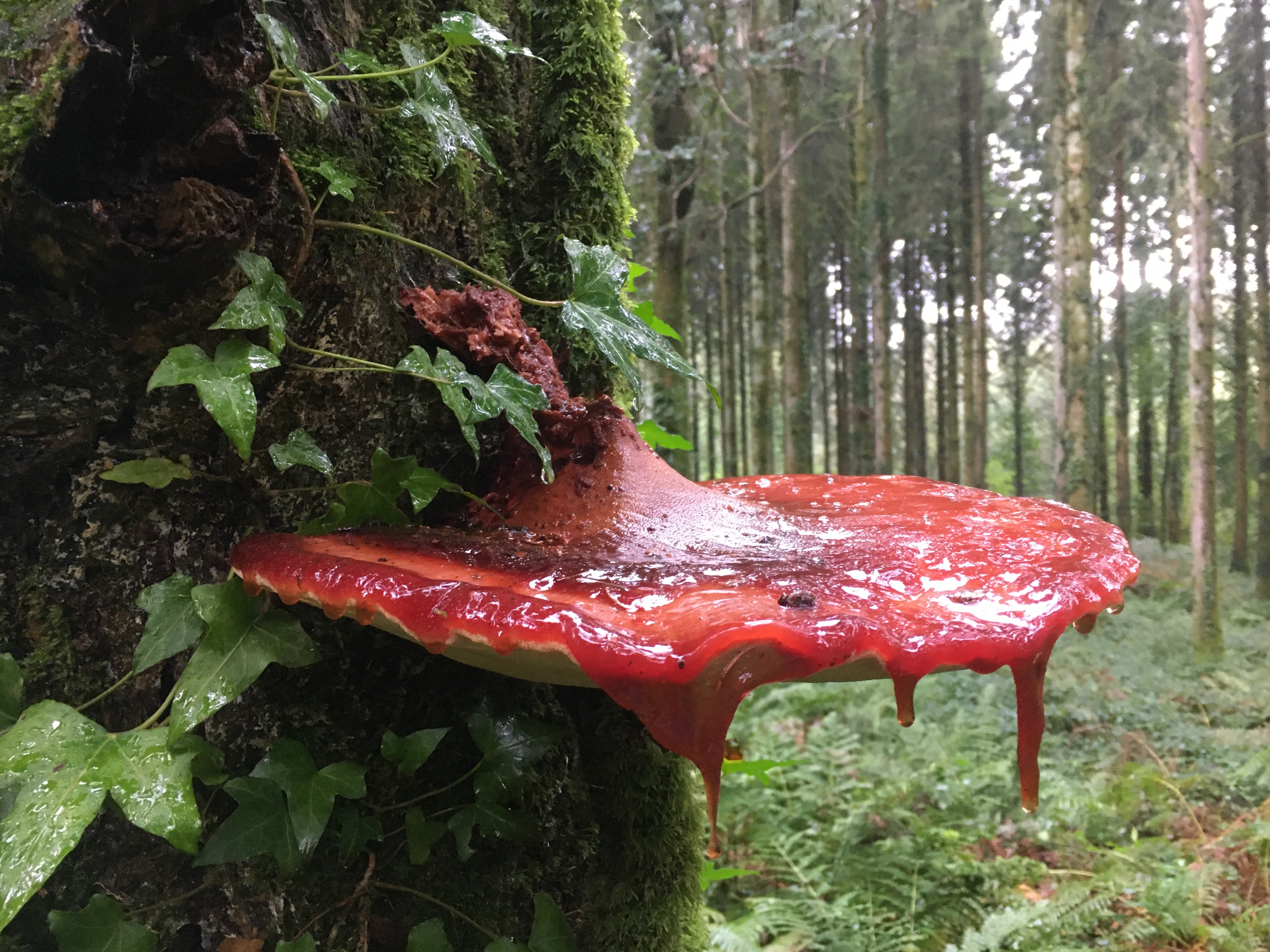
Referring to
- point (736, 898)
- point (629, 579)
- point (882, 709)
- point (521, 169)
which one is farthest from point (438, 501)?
point (882, 709)

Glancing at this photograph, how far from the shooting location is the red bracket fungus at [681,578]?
75 centimetres

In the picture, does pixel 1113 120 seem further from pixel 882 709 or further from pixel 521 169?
pixel 521 169

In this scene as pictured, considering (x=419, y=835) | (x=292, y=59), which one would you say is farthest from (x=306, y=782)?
(x=292, y=59)

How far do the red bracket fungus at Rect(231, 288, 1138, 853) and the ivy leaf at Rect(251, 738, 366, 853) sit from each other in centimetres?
29

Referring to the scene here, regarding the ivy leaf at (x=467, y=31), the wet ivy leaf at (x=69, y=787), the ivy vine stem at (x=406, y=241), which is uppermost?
the ivy leaf at (x=467, y=31)

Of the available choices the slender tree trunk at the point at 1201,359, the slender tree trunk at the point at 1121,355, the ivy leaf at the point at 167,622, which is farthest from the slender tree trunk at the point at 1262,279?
the ivy leaf at the point at 167,622

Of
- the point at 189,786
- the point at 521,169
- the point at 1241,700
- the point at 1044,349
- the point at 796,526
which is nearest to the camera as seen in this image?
the point at 189,786

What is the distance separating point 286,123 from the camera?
4.19ft

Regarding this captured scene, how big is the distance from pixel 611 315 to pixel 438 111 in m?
0.48

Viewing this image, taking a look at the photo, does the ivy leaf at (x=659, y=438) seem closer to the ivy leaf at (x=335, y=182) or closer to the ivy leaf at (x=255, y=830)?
the ivy leaf at (x=335, y=182)

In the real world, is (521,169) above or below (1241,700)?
above

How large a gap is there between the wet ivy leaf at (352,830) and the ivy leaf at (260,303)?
0.79 meters

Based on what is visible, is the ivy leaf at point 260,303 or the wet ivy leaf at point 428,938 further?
the wet ivy leaf at point 428,938

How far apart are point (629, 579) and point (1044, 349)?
24.3m
